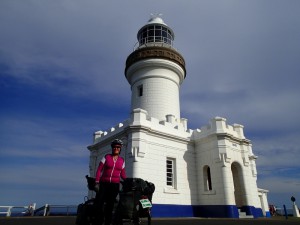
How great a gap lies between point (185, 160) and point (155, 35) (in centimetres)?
1242

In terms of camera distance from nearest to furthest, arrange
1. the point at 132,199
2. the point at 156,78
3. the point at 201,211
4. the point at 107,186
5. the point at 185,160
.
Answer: the point at 107,186, the point at 132,199, the point at 201,211, the point at 185,160, the point at 156,78

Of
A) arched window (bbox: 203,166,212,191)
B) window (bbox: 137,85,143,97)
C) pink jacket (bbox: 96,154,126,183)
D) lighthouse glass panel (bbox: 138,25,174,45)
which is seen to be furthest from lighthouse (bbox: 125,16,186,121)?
pink jacket (bbox: 96,154,126,183)

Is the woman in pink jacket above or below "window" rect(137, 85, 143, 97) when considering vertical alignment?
below

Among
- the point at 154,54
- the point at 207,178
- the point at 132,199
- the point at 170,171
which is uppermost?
the point at 154,54

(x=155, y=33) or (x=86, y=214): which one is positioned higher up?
(x=155, y=33)

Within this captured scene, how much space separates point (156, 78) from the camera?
20.1 metres

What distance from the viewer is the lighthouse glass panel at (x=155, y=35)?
889 inches

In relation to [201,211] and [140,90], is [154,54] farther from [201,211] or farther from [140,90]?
[201,211]

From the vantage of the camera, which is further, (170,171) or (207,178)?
(207,178)

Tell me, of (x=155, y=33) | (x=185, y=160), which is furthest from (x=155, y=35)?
(x=185, y=160)

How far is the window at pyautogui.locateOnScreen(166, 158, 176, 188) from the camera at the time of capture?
51.4 ft

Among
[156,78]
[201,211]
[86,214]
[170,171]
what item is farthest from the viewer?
[156,78]

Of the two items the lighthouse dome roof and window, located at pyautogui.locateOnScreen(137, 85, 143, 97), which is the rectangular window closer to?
window, located at pyautogui.locateOnScreen(137, 85, 143, 97)

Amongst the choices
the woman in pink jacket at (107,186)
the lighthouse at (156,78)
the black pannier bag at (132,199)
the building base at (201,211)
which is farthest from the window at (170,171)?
the woman in pink jacket at (107,186)
